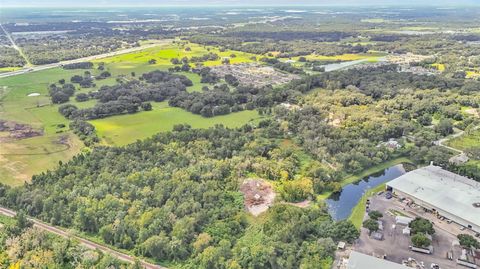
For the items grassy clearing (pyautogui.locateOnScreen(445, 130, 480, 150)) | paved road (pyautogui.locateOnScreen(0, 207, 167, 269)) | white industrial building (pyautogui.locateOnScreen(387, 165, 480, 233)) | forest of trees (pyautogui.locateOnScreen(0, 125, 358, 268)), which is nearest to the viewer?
forest of trees (pyautogui.locateOnScreen(0, 125, 358, 268))

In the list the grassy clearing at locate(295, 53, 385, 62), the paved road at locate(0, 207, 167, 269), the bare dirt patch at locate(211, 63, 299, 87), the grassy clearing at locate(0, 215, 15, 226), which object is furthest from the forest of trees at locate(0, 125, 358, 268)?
the grassy clearing at locate(295, 53, 385, 62)

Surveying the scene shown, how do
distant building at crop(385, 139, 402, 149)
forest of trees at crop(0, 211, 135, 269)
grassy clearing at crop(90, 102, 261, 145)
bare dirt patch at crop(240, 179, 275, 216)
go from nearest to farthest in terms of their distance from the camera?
forest of trees at crop(0, 211, 135, 269)
bare dirt patch at crop(240, 179, 275, 216)
distant building at crop(385, 139, 402, 149)
grassy clearing at crop(90, 102, 261, 145)

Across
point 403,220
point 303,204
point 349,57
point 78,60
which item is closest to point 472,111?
point 403,220

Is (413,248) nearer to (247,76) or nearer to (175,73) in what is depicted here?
(247,76)

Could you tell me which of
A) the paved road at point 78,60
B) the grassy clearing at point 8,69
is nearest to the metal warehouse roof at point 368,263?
the paved road at point 78,60

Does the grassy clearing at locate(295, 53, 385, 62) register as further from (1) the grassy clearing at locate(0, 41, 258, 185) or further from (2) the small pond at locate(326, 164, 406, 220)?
(2) the small pond at locate(326, 164, 406, 220)

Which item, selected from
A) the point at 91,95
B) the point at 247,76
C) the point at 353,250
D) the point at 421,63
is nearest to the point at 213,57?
the point at 247,76

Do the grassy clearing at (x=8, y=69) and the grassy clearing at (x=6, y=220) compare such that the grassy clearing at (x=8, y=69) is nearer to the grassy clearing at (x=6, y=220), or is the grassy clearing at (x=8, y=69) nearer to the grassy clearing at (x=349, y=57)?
the grassy clearing at (x=6, y=220)
